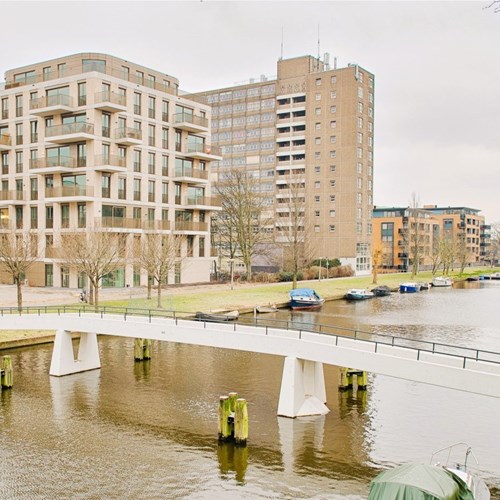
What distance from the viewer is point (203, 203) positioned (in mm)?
69312

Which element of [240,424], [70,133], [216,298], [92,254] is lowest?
[240,424]

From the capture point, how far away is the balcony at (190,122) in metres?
66.5

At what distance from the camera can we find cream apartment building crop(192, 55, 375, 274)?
3819 inches

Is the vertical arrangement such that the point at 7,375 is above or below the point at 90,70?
below

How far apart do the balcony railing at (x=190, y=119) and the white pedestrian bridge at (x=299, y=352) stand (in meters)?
39.7

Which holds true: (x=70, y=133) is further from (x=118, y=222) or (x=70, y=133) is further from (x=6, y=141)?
(x=6, y=141)

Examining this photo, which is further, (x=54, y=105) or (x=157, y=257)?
(x=54, y=105)

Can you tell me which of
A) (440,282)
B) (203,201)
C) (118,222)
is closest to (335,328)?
Answer: (118,222)

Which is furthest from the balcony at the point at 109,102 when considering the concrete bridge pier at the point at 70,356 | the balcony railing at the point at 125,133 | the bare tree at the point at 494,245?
the bare tree at the point at 494,245

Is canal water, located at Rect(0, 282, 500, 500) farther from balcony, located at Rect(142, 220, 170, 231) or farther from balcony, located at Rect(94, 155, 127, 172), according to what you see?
balcony, located at Rect(142, 220, 170, 231)

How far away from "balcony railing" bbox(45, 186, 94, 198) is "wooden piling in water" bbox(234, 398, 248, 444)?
134 ft

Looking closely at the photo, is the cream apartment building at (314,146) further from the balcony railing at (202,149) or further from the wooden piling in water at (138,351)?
the wooden piling in water at (138,351)

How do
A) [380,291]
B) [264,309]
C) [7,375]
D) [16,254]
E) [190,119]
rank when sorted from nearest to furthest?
1. [7,375]
2. [16,254]
3. [264,309]
4. [190,119]
5. [380,291]

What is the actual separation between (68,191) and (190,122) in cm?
1687
